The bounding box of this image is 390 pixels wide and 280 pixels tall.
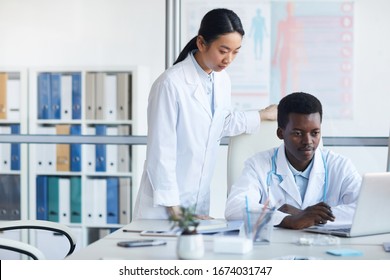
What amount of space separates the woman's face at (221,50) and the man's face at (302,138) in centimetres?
36

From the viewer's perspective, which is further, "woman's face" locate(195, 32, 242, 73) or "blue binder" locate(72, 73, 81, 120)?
"blue binder" locate(72, 73, 81, 120)

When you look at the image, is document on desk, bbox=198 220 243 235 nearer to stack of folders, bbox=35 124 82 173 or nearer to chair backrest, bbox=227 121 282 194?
chair backrest, bbox=227 121 282 194

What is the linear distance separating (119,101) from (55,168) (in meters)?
0.63

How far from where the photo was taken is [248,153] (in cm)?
313

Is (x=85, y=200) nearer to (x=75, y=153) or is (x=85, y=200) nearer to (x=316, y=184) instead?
(x=75, y=153)

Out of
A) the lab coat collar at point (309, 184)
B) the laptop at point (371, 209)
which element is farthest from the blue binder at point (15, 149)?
the laptop at point (371, 209)

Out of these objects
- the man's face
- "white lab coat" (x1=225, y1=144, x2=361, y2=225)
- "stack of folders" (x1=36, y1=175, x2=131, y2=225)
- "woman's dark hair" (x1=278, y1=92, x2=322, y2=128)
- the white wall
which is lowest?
"stack of folders" (x1=36, y1=175, x2=131, y2=225)

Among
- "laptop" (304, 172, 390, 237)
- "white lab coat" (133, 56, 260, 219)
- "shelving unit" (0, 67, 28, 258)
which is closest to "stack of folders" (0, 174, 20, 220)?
"shelving unit" (0, 67, 28, 258)

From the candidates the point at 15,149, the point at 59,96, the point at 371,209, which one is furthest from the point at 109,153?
the point at 371,209

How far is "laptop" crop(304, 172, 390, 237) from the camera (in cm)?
230

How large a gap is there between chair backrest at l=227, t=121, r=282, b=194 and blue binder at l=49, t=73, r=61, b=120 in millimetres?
2235

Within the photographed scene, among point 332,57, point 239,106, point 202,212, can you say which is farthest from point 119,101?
point 202,212

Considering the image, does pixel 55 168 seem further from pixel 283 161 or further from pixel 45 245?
pixel 283 161

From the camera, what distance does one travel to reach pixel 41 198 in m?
5.23
